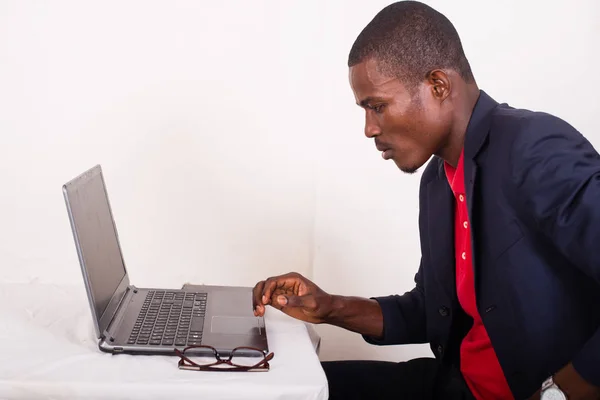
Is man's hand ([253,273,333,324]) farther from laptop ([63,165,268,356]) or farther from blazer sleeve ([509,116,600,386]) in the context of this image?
blazer sleeve ([509,116,600,386])

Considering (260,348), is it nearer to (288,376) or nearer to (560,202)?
(288,376)

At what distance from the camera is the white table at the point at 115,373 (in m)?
1.00

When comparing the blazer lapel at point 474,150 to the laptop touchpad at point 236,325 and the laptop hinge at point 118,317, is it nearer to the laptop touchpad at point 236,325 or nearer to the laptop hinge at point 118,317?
the laptop touchpad at point 236,325

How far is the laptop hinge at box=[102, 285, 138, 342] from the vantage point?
3.78 feet

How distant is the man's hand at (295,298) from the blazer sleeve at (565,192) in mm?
487

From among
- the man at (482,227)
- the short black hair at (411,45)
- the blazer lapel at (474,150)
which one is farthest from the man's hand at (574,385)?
the short black hair at (411,45)

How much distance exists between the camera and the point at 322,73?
2.38 meters

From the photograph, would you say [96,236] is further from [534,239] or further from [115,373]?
[534,239]

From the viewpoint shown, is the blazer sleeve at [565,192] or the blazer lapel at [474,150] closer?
the blazer sleeve at [565,192]

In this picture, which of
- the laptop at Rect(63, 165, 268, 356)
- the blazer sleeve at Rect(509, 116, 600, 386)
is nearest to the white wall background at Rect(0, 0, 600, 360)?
the laptop at Rect(63, 165, 268, 356)

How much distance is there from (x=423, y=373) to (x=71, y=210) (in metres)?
0.84

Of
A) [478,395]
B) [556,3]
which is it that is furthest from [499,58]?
[478,395]

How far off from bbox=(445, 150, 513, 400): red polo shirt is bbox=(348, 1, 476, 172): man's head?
108 millimetres

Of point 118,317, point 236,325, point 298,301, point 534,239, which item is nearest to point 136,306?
point 118,317
